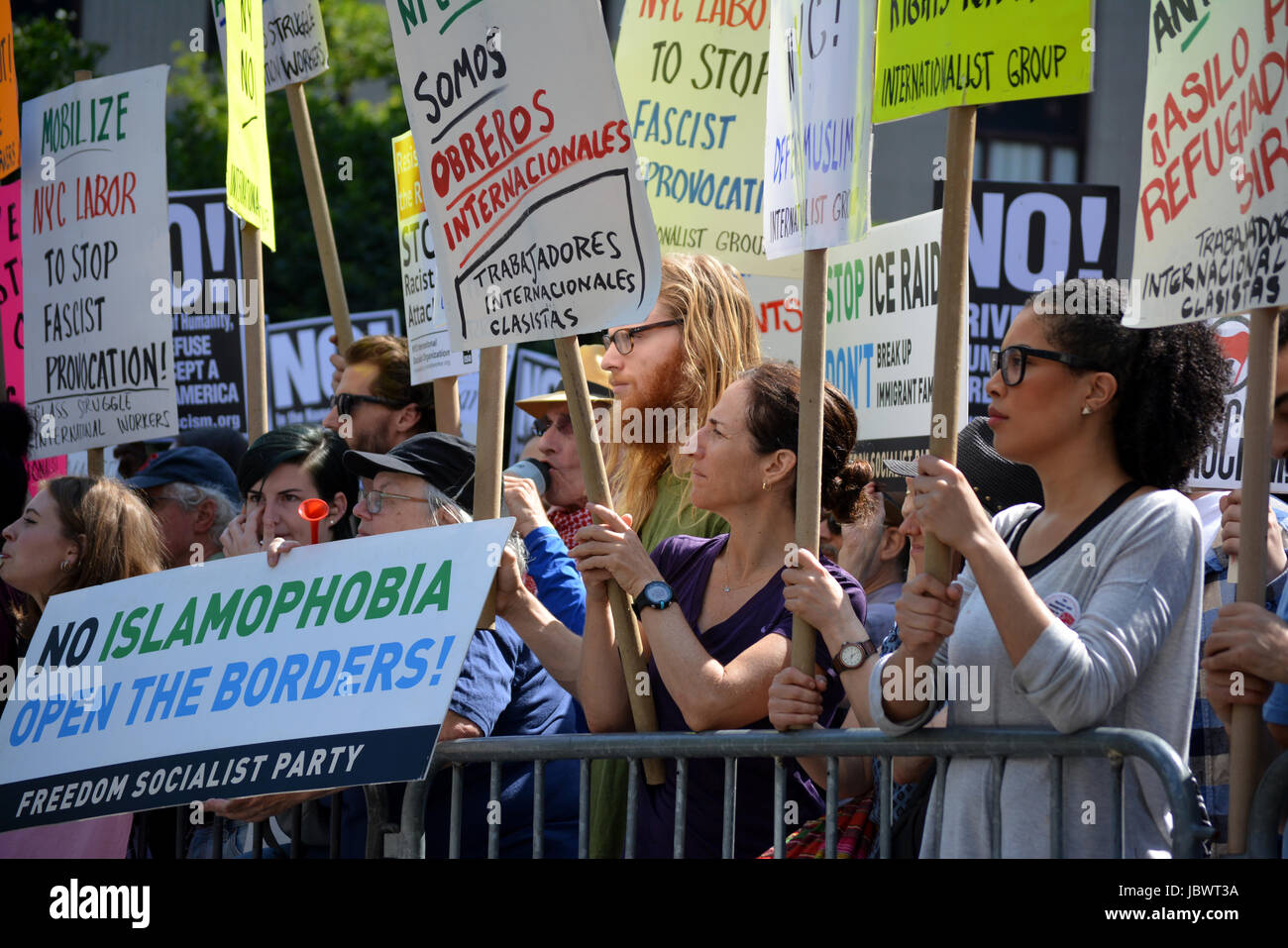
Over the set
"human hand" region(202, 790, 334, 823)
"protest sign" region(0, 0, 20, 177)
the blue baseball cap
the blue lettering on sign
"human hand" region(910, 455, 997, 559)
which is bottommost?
"human hand" region(202, 790, 334, 823)

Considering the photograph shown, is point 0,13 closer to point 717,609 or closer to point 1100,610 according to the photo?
point 717,609

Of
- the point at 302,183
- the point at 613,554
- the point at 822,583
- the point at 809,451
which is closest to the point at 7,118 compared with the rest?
the point at 613,554

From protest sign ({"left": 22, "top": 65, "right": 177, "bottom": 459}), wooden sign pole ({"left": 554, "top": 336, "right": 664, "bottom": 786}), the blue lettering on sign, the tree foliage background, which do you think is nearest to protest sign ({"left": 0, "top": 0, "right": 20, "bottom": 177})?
protest sign ({"left": 22, "top": 65, "right": 177, "bottom": 459})

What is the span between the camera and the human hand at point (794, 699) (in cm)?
312

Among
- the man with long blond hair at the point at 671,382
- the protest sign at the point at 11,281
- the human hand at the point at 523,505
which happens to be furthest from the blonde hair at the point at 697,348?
the protest sign at the point at 11,281

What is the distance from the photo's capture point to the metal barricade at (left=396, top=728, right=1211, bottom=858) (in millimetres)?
2725

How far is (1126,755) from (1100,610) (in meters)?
0.26

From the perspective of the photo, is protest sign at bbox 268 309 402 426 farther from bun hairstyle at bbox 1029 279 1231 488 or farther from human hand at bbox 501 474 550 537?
bun hairstyle at bbox 1029 279 1231 488

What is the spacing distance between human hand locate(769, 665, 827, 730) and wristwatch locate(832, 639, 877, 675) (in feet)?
0.24

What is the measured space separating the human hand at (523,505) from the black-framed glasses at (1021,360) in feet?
5.20

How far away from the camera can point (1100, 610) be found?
2.81 m

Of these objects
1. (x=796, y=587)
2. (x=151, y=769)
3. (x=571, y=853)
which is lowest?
(x=571, y=853)

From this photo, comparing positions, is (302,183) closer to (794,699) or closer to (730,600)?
(730,600)
